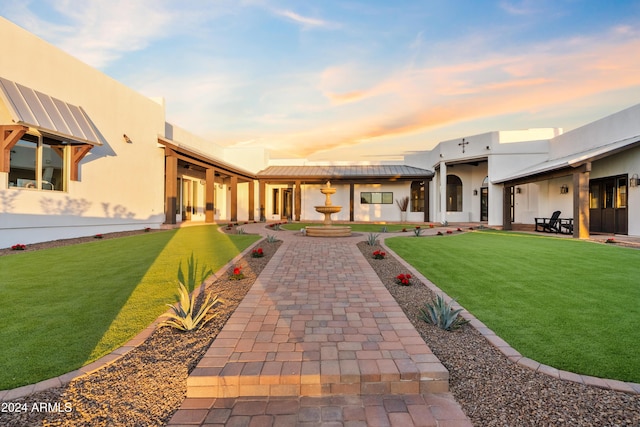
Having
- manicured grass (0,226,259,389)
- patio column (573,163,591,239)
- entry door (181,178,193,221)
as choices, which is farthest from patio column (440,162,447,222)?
entry door (181,178,193,221)

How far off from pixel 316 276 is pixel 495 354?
11.1 feet

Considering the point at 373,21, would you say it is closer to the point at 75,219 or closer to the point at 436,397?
the point at 436,397

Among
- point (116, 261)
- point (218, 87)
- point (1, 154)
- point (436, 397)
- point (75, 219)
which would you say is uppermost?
point (218, 87)

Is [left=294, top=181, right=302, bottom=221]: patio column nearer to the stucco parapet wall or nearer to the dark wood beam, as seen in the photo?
the dark wood beam

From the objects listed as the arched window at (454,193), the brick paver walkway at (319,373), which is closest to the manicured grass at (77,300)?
the brick paver walkway at (319,373)

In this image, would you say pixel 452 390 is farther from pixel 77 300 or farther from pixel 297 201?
pixel 297 201

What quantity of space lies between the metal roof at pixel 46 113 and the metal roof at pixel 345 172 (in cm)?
1295

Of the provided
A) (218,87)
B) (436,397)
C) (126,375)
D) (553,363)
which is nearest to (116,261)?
(126,375)

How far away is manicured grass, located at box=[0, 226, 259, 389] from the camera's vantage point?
2.79 meters

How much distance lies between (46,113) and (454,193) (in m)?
22.5

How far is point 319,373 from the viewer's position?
247cm

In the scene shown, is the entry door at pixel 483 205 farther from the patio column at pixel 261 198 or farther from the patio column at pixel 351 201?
the patio column at pixel 261 198

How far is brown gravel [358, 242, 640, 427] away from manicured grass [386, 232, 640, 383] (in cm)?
31

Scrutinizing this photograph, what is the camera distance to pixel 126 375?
8.49 ft
